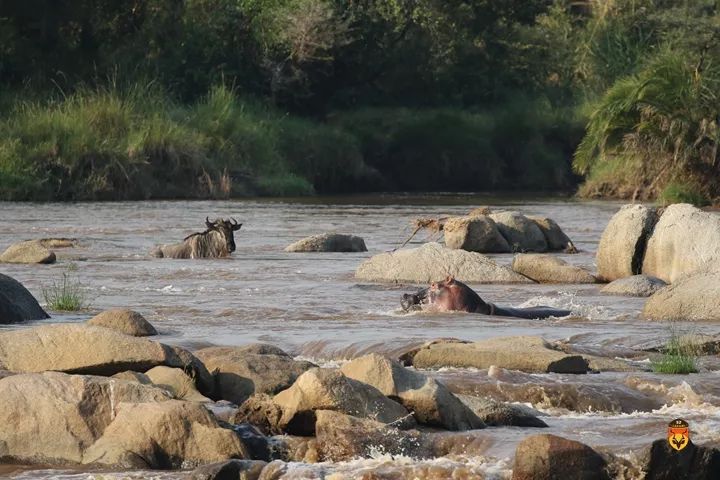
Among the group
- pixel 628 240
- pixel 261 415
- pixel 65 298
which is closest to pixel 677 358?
pixel 261 415

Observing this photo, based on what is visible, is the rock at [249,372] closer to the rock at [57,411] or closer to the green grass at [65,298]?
the rock at [57,411]

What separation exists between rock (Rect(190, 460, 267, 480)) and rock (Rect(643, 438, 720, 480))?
1.96 m

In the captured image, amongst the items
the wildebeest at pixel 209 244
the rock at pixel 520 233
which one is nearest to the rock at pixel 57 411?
the wildebeest at pixel 209 244

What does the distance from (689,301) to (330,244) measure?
8845 mm

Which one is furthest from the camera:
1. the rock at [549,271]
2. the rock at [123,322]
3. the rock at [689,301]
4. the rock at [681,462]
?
the rock at [549,271]

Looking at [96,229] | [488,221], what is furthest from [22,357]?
[96,229]

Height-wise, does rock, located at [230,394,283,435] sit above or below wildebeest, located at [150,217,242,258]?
above

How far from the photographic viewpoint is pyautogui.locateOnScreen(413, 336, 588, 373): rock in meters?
10.4

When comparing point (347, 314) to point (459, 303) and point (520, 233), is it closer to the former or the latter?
point (459, 303)

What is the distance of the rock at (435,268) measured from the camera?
16.7 meters

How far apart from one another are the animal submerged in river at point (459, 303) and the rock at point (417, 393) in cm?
452

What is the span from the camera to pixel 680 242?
52.0 ft

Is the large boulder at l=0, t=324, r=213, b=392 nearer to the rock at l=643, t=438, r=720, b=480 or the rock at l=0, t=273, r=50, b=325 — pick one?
the rock at l=0, t=273, r=50, b=325

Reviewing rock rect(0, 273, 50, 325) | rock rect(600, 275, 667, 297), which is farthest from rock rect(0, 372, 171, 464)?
rock rect(600, 275, 667, 297)
